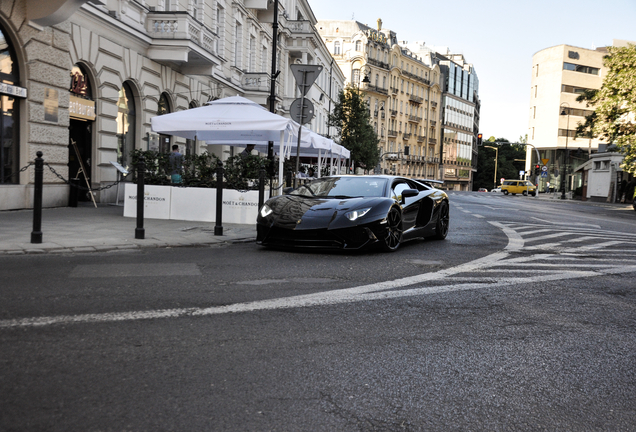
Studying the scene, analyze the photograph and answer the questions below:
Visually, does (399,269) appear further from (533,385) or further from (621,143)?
(621,143)

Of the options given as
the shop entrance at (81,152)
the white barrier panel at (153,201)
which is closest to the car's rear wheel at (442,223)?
the white barrier panel at (153,201)

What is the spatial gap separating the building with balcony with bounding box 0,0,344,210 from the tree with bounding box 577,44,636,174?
2044 cm

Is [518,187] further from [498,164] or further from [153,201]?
[498,164]

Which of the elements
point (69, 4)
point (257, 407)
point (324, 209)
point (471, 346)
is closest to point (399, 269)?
point (324, 209)

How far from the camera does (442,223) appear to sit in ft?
38.3

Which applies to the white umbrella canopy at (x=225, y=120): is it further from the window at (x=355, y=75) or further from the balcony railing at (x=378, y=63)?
the balcony railing at (x=378, y=63)

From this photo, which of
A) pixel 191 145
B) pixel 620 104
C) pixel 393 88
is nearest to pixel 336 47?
pixel 393 88

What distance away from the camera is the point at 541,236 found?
12906 mm

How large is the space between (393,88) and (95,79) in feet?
309

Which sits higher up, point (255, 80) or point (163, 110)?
point (255, 80)

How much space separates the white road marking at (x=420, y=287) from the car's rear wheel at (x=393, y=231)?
1261mm

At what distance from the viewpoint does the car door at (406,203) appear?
9950mm

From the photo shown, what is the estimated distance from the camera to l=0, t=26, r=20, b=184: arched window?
1370 centimetres

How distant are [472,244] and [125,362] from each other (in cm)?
825
